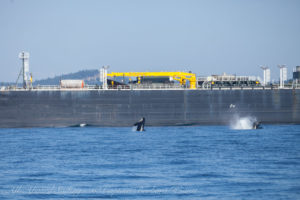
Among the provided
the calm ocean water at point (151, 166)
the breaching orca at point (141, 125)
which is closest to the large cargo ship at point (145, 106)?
the breaching orca at point (141, 125)

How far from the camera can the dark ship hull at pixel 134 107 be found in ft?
283

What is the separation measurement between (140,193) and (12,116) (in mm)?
59073

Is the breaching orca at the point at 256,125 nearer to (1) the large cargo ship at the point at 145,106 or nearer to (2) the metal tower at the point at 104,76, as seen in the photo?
(1) the large cargo ship at the point at 145,106

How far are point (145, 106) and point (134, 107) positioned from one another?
1.88m

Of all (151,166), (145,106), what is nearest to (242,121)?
(145,106)

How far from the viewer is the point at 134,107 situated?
284 feet

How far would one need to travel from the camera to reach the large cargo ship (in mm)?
86250

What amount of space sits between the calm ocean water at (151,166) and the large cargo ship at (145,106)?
16.7 meters

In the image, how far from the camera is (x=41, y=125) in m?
Answer: 86.2

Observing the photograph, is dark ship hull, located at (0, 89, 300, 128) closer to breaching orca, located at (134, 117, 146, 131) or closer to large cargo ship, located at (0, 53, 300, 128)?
large cargo ship, located at (0, 53, 300, 128)

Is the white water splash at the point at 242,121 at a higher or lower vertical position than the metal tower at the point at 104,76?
lower

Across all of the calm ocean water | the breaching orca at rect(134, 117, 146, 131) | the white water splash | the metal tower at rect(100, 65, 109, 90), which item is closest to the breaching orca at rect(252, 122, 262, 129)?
the white water splash

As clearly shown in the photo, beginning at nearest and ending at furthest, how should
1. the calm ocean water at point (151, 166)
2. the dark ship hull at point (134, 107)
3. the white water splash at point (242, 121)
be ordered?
1. the calm ocean water at point (151, 166)
2. the dark ship hull at point (134, 107)
3. the white water splash at point (242, 121)

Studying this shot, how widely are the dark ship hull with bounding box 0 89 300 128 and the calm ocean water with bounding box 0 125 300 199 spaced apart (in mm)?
16681
